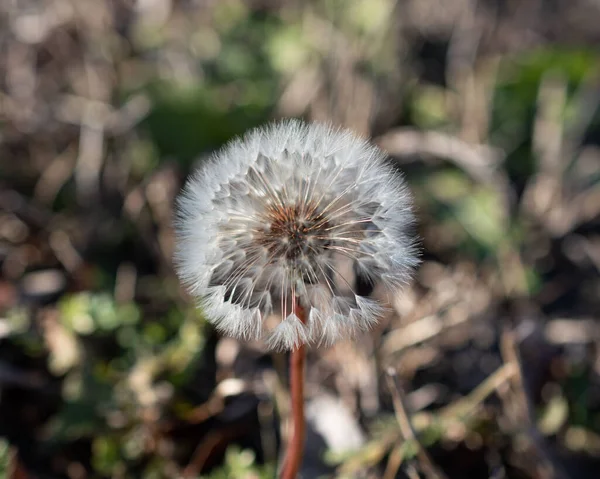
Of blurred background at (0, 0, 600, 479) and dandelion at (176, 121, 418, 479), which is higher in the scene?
dandelion at (176, 121, 418, 479)

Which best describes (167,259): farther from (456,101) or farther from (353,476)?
(456,101)

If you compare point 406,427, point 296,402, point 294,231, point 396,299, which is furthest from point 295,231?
point 406,427

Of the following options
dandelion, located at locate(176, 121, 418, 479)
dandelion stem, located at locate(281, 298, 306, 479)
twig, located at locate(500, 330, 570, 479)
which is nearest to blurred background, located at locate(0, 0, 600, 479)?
twig, located at locate(500, 330, 570, 479)

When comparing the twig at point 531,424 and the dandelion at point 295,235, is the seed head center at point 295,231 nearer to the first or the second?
the dandelion at point 295,235

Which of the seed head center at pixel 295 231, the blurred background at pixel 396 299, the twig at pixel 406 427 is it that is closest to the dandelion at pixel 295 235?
the seed head center at pixel 295 231

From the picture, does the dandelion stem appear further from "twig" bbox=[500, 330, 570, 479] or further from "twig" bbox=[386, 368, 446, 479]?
"twig" bbox=[500, 330, 570, 479]

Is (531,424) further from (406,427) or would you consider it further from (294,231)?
(294,231)

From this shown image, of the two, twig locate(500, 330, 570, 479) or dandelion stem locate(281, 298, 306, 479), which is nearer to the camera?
dandelion stem locate(281, 298, 306, 479)
